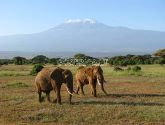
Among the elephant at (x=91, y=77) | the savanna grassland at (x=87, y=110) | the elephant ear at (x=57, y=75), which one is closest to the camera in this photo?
the savanna grassland at (x=87, y=110)

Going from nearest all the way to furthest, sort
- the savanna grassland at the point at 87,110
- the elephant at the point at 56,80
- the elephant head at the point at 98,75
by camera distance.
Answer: the savanna grassland at the point at 87,110, the elephant at the point at 56,80, the elephant head at the point at 98,75

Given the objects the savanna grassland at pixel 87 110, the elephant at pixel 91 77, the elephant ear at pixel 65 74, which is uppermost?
the elephant ear at pixel 65 74

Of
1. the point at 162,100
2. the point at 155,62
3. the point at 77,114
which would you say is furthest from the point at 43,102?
the point at 155,62

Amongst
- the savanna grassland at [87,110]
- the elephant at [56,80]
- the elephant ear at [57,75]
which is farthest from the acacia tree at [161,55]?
the elephant ear at [57,75]

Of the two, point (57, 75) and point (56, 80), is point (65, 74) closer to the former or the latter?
point (57, 75)

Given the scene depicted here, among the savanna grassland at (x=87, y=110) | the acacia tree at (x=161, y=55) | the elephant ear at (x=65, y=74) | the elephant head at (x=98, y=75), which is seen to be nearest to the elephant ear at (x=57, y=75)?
the elephant ear at (x=65, y=74)

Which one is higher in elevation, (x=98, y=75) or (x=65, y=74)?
(x=65, y=74)

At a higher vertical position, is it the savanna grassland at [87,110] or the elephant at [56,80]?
the elephant at [56,80]

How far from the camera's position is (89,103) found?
20.9 metres

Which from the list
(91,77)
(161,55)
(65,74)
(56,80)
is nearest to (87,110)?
(65,74)

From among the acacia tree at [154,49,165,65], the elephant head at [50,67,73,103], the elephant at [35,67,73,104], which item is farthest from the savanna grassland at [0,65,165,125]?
the acacia tree at [154,49,165,65]

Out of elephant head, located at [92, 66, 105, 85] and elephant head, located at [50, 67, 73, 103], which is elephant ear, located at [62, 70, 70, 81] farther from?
elephant head, located at [92, 66, 105, 85]

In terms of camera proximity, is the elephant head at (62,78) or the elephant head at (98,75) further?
the elephant head at (98,75)

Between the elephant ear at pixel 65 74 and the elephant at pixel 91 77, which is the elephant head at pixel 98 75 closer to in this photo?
the elephant at pixel 91 77
